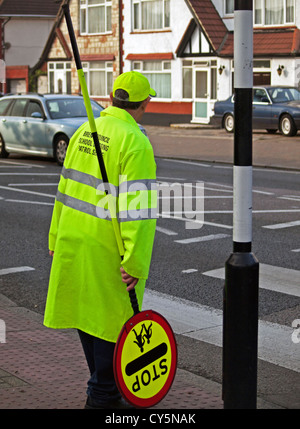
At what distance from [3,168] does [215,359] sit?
46.0ft

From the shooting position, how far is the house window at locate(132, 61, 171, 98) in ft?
126

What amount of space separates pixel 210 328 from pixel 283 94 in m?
23.5

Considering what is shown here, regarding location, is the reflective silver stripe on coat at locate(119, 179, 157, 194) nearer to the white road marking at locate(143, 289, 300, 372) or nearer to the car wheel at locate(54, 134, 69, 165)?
the white road marking at locate(143, 289, 300, 372)

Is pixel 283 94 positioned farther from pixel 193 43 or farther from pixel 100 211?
pixel 100 211

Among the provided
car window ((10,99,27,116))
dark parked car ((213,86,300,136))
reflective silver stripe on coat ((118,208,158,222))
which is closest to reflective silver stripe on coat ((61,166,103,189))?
reflective silver stripe on coat ((118,208,158,222))

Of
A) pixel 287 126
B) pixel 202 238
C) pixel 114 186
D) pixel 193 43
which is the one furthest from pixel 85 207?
pixel 193 43

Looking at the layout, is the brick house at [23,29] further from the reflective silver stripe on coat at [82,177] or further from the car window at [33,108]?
the reflective silver stripe on coat at [82,177]

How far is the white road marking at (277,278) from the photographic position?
313 inches

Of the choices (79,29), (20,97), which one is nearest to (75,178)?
(20,97)

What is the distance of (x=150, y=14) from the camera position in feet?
127

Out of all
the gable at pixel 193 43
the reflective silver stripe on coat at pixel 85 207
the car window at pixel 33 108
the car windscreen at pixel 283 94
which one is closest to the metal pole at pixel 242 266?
the reflective silver stripe on coat at pixel 85 207

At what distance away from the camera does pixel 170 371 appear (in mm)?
4605

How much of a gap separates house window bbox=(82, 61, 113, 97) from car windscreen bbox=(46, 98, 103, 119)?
21.0 meters
